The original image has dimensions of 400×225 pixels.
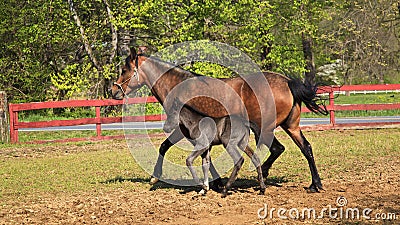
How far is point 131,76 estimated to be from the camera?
347 inches

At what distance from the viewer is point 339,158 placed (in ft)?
37.1

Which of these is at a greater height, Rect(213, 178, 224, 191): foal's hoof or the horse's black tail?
the horse's black tail

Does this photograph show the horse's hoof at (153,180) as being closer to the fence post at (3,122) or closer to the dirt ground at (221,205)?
the dirt ground at (221,205)

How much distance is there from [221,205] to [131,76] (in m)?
2.76

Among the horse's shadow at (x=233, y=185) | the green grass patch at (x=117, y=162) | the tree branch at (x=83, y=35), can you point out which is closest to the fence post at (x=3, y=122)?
the green grass patch at (x=117, y=162)

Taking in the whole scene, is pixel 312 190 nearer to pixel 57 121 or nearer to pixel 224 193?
pixel 224 193

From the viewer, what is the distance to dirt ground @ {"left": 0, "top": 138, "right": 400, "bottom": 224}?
21.3ft

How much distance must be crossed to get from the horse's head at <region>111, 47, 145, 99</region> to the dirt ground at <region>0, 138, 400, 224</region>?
159 cm

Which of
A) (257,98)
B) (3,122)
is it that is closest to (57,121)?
(3,122)

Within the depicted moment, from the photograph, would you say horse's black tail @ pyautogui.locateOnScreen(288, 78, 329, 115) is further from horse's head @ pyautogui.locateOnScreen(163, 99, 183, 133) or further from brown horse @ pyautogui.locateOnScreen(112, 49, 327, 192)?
horse's head @ pyautogui.locateOnScreen(163, 99, 183, 133)

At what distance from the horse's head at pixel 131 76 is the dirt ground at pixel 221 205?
159 centimetres

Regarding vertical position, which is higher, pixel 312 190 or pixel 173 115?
pixel 173 115

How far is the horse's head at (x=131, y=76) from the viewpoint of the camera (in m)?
8.77

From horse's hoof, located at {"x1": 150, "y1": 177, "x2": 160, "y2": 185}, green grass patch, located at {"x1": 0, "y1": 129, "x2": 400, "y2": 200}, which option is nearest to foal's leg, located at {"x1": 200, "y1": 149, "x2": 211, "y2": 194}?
horse's hoof, located at {"x1": 150, "y1": 177, "x2": 160, "y2": 185}
